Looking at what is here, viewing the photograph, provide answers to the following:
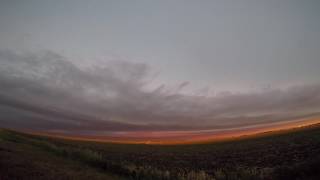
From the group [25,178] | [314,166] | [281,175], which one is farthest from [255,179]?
[25,178]

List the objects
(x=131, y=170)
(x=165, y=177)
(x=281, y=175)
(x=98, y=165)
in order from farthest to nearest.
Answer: (x=98, y=165) → (x=131, y=170) → (x=165, y=177) → (x=281, y=175)

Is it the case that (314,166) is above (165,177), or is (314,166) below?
above

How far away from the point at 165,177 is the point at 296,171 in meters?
8.83

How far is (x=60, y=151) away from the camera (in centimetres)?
3588

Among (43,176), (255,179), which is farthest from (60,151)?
(255,179)

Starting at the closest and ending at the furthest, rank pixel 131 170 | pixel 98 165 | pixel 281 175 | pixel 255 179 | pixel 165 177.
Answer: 1. pixel 281 175
2. pixel 255 179
3. pixel 165 177
4. pixel 131 170
5. pixel 98 165

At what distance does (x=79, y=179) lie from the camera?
1781 centimetres

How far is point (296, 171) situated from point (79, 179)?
39.6ft

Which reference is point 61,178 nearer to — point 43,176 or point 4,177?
point 43,176

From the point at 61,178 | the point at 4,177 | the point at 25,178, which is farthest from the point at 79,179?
the point at 4,177

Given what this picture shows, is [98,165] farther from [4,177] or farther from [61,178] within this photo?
[4,177]

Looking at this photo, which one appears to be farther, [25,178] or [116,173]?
[116,173]

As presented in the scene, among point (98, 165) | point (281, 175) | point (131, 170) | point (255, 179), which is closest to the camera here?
point (281, 175)

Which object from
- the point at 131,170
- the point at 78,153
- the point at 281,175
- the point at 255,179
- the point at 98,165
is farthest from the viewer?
the point at 78,153
